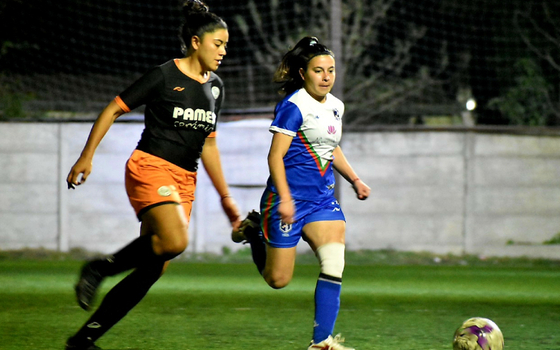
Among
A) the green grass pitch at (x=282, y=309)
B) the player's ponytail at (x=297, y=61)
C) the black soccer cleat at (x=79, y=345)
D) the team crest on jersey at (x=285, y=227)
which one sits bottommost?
the green grass pitch at (x=282, y=309)

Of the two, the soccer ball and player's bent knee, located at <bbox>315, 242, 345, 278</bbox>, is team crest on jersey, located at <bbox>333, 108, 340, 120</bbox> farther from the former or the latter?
the soccer ball

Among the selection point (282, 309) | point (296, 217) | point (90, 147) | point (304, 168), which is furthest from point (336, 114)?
point (282, 309)

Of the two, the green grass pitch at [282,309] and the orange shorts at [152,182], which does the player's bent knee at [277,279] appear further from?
the orange shorts at [152,182]

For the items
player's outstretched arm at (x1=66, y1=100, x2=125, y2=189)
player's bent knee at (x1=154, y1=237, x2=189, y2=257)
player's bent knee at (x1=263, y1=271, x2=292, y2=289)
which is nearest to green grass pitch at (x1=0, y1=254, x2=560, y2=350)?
player's bent knee at (x1=263, y1=271, x2=292, y2=289)

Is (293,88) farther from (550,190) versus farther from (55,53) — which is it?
(55,53)

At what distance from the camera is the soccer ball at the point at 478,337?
156 inches

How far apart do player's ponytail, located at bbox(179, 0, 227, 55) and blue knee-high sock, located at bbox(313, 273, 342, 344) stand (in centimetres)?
149

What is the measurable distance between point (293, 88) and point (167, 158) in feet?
2.88

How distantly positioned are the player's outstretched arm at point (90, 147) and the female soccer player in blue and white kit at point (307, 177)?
34.2 inches

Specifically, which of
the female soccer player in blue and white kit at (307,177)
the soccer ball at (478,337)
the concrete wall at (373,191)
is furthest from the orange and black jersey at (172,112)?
the concrete wall at (373,191)

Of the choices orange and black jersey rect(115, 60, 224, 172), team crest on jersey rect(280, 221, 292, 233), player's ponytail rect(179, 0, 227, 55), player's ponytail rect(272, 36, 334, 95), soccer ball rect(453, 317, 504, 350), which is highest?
player's ponytail rect(179, 0, 227, 55)

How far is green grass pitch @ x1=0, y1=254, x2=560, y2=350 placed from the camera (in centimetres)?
496

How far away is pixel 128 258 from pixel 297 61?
147 centimetres

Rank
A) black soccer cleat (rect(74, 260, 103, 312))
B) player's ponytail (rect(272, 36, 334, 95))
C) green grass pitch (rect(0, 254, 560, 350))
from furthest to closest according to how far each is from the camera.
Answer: green grass pitch (rect(0, 254, 560, 350)) < player's ponytail (rect(272, 36, 334, 95)) < black soccer cleat (rect(74, 260, 103, 312))
